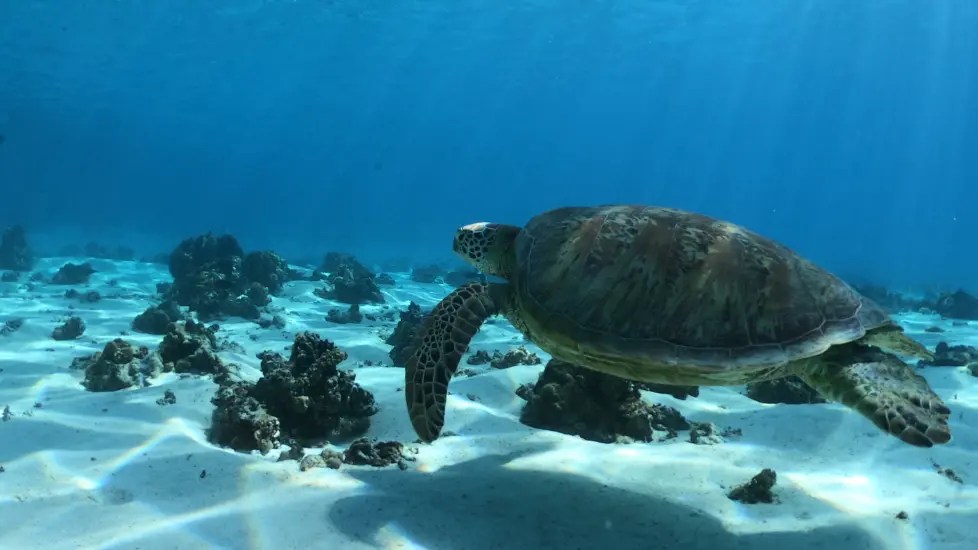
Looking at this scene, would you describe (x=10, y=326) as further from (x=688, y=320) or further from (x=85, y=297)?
(x=688, y=320)

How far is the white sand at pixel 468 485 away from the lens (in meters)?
3.37

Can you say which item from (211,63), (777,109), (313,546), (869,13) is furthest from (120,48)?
(777,109)

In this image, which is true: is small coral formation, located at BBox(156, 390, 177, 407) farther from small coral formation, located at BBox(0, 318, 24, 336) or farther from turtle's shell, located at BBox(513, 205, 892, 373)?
small coral formation, located at BBox(0, 318, 24, 336)

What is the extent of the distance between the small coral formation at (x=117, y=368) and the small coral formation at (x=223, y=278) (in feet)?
16.2

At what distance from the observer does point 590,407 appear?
568cm

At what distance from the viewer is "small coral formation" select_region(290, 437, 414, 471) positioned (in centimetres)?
434

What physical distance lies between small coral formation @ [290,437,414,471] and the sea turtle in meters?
0.78

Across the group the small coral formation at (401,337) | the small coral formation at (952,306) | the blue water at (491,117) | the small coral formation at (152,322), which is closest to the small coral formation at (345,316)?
the small coral formation at (401,337)

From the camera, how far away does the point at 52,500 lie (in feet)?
11.6

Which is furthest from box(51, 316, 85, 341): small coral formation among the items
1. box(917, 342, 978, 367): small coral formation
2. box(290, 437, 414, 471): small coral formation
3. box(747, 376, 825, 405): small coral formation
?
box(917, 342, 978, 367): small coral formation

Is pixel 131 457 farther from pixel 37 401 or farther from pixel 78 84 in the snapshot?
pixel 78 84

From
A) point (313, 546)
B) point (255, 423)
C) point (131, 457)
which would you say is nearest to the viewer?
point (313, 546)

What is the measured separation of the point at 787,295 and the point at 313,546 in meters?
3.79

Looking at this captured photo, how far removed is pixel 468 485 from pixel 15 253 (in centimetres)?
2563
